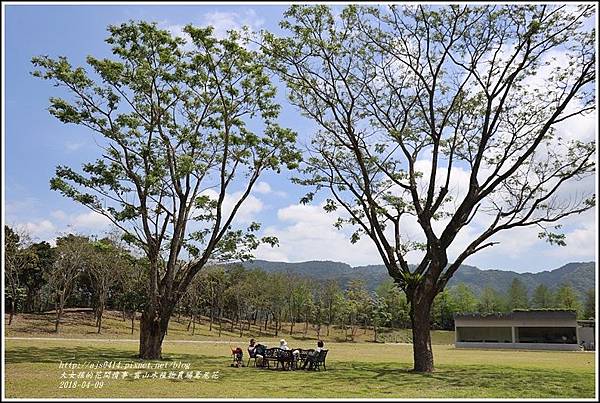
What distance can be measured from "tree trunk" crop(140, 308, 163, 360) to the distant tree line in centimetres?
1595

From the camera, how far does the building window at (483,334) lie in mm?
48562

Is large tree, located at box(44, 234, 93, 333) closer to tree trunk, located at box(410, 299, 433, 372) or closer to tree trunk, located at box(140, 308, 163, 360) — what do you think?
tree trunk, located at box(140, 308, 163, 360)

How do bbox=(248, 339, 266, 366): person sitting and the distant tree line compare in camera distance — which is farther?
the distant tree line

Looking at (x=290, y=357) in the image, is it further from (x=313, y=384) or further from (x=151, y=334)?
(x=151, y=334)

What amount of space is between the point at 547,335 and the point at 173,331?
33147mm

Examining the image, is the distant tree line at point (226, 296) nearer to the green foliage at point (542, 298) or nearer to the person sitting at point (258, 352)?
the green foliage at point (542, 298)

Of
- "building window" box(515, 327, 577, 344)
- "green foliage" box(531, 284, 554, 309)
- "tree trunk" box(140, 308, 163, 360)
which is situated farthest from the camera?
"green foliage" box(531, 284, 554, 309)

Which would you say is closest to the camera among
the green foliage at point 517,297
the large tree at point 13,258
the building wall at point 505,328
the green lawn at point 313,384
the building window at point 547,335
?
the green lawn at point 313,384

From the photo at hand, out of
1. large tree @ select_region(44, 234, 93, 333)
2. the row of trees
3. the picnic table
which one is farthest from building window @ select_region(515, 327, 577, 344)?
large tree @ select_region(44, 234, 93, 333)

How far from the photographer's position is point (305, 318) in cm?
6756

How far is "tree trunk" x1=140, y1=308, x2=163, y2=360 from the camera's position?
1775cm

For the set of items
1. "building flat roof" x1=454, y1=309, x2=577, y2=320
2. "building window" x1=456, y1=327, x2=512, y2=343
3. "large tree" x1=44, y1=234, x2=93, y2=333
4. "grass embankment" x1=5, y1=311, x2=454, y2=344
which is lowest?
"grass embankment" x1=5, y1=311, x2=454, y2=344

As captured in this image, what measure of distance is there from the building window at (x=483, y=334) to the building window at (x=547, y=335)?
4.19ft

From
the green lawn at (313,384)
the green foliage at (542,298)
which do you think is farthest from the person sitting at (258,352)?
the green foliage at (542,298)
